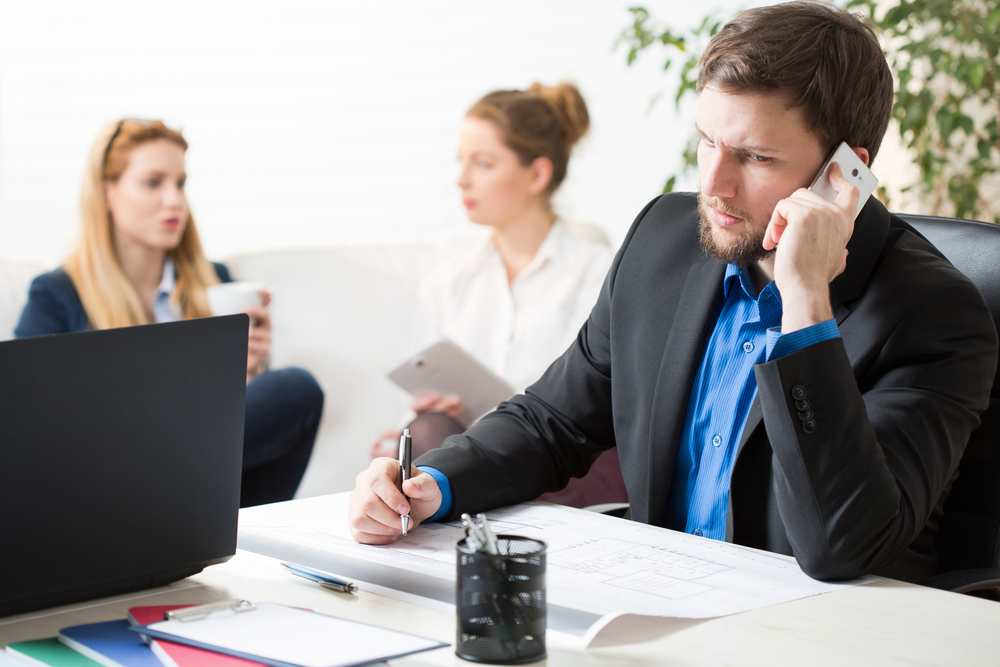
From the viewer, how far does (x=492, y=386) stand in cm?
242

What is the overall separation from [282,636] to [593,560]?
337 mm

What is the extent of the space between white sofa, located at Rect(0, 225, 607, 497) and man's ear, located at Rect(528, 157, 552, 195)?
1.84 feet

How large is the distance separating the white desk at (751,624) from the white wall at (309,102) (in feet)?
6.90

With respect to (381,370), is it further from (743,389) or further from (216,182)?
(743,389)

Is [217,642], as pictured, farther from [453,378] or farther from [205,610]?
[453,378]

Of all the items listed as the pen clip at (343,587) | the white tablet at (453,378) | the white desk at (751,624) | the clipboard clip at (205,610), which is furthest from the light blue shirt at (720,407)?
the white tablet at (453,378)

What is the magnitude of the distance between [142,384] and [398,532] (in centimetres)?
34

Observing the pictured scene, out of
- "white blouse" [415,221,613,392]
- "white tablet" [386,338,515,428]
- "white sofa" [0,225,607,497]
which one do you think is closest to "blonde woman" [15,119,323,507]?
"white sofa" [0,225,607,497]

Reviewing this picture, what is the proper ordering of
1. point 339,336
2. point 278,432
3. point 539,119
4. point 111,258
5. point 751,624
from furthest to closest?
1. point 539,119
2. point 339,336
3. point 111,258
4. point 278,432
5. point 751,624

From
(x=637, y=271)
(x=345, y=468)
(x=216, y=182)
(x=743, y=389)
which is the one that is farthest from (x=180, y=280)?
(x=743, y=389)

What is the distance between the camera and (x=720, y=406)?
1312mm

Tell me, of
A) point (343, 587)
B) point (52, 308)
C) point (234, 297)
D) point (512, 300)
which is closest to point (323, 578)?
point (343, 587)

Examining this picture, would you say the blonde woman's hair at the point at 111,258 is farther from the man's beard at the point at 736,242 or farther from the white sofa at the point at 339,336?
the man's beard at the point at 736,242

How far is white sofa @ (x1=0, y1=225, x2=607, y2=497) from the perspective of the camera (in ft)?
9.49
